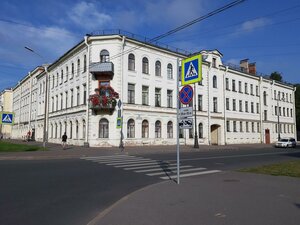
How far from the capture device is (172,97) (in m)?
37.9

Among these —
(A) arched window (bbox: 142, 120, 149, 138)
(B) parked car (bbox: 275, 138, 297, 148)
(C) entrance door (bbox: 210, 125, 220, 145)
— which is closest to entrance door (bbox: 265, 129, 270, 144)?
(B) parked car (bbox: 275, 138, 297, 148)

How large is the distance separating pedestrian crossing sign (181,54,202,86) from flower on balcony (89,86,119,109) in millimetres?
21939

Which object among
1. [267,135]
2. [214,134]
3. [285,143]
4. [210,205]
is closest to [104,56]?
[214,134]

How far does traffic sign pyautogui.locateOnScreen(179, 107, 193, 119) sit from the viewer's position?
928cm

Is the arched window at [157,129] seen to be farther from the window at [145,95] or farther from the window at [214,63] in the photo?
the window at [214,63]

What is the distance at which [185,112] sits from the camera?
9.47m

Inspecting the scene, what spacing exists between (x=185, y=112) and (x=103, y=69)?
916 inches

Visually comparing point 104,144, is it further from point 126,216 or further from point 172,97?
point 126,216

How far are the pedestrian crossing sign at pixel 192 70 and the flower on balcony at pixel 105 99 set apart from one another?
21.9 metres

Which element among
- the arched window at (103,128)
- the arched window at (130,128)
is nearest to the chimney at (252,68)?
the arched window at (130,128)

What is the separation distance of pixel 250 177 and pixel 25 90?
211 feet

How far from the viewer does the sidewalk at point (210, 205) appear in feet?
18.0

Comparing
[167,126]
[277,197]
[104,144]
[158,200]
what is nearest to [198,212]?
[158,200]

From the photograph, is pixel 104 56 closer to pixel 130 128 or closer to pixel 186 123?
pixel 130 128
